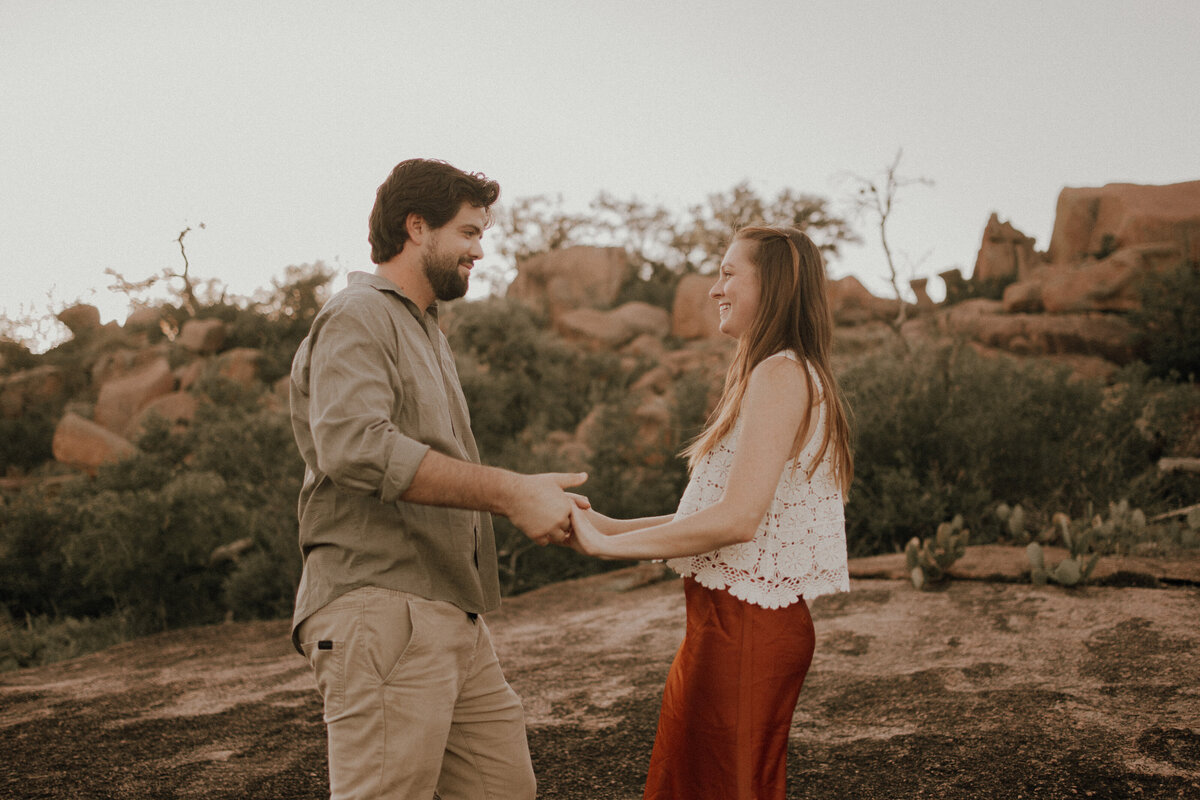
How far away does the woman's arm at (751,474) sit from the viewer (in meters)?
1.86

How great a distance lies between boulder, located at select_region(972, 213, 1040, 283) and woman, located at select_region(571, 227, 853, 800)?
22.6 metres

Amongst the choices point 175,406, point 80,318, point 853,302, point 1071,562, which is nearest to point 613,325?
point 853,302

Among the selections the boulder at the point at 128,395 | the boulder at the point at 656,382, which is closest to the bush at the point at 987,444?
the boulder at the point at 656,382

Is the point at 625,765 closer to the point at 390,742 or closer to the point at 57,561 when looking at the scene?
the point at 390,742

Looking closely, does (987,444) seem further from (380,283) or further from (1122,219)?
(1122,219)

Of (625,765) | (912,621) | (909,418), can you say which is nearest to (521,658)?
(625,765)

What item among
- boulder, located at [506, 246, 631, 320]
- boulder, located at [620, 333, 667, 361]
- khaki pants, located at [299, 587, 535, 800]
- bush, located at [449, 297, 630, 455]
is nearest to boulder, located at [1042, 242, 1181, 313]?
boulder, located at [620, 333, 667, 361]

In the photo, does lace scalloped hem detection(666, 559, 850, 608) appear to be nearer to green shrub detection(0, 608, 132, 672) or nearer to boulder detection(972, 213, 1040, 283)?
green shrub detection(0, 608, 132, 672)

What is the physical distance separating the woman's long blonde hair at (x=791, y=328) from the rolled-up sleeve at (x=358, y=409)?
0.82 metres

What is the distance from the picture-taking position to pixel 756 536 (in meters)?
2.03

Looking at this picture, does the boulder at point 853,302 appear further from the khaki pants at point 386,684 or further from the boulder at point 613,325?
the khaki pants at point 386,684

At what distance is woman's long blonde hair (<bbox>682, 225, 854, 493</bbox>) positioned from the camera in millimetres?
2049

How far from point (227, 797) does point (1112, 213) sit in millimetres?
22340

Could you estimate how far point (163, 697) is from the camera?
555 cm
